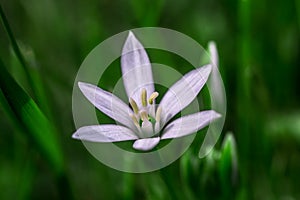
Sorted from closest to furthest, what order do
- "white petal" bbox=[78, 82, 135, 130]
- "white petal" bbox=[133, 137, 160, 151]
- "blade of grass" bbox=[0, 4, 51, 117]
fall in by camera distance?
"white petal" bbox=[133, 137, 160, 151] → "white petal" bbox=[78, 82, 135, 130] → "blade of grass" bbox=[0, 4, 51, 117]

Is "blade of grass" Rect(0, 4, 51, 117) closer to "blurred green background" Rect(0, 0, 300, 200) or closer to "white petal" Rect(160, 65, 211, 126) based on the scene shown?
"blurred green background" Rect(0, 0, 300, 200)

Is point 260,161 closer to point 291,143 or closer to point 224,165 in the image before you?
point 291,143

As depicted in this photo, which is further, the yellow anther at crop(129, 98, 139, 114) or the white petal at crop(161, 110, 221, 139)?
the yellow anther at crop(129, 98, 139, 114)

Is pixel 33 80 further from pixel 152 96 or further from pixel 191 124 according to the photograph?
pixel 191 124

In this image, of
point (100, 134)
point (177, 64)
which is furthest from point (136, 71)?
point (177, 64)

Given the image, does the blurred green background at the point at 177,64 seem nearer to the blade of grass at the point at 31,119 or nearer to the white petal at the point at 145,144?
the blade of grass at the point at 31,119

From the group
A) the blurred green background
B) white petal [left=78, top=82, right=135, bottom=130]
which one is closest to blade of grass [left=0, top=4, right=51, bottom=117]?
the blurred green background

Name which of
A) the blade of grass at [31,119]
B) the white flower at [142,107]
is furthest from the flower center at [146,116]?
the blade of grass at [31,119]
